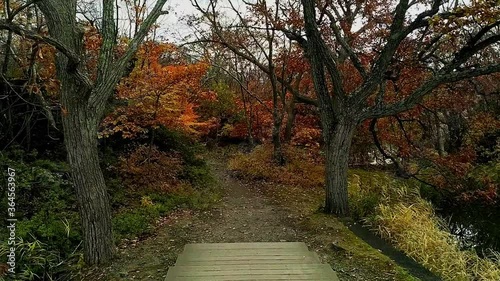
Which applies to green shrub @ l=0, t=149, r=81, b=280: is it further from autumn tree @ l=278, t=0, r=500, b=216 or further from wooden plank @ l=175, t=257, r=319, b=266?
autumn tree @ l=278, t=0, r=500, b=216

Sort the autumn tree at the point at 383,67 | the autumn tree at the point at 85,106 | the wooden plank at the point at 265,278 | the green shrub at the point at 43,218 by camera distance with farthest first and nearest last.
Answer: the autumn tree at the point at 383,67 < the green shrub at the point at 43,218 < the autumn tree at the point at 85,106 < the wooden plank at the point at 265,278

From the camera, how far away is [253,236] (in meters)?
6.46

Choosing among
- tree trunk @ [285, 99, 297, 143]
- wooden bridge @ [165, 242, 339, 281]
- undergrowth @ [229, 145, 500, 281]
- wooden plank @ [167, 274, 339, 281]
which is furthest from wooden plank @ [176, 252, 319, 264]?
tree trunk @ [285, 99, 297, 143]

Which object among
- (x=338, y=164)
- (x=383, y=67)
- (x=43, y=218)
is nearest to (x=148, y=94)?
(x=43, y=218)

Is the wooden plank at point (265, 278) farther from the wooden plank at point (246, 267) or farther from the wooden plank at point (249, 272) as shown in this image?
the wooden plank at point (246, 267)

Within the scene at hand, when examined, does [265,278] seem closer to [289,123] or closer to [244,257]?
[244,257]

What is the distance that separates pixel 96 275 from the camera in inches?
179

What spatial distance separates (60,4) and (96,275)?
3.24 metres

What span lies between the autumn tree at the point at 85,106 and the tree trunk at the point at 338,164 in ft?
12.7

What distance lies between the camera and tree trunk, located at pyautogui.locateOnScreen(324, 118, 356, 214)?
691 centimetres

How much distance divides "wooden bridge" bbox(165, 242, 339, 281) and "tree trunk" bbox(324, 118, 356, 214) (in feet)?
6.90

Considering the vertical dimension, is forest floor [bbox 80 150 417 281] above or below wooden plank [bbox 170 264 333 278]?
below

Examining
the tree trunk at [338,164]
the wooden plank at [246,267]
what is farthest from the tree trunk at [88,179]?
the tree trunk at [338,164]

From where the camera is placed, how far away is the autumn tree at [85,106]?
4441 millimetres
